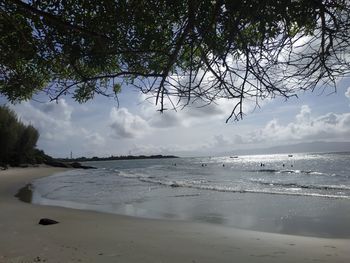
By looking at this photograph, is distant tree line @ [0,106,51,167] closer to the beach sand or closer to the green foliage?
the green foliage

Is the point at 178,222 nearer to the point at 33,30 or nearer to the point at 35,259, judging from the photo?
the point at 35,259

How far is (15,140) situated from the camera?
57.9 m

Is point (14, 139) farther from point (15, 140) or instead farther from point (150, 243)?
point (150, 243)

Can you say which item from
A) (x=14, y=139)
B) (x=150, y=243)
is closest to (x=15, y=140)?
(x=14, y=139)

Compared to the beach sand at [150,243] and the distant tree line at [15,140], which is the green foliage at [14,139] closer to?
the distant tree line at [15,140]

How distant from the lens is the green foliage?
5534cm

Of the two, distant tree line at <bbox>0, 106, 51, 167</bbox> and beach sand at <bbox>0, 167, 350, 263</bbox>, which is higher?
distant tree line at <bbox>0, 106, 51, 167</bbox>

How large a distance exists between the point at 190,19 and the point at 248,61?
0.61m

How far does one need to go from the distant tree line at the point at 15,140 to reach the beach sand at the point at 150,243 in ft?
150

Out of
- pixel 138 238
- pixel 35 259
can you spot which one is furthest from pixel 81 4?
pixel 138 238

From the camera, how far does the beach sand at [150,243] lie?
24.6ft

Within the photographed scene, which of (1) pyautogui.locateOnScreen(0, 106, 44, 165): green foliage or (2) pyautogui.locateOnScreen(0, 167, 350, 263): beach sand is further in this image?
(1) pyautogui.locateOnScreen(0, 106, 44, 165): green foliage

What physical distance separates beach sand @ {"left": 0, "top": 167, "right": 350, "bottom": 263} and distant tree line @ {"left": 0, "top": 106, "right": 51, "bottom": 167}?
45.6 metres

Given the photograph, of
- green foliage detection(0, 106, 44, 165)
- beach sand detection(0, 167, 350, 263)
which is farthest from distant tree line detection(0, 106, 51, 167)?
beach sand detection(0, 167, 350, 263)
